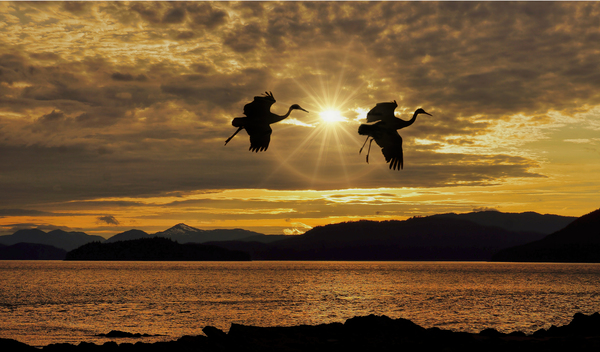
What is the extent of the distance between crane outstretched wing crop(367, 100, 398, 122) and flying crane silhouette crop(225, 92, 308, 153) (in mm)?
1134

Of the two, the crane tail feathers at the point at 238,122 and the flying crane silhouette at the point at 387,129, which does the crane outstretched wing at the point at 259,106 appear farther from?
the flying crane silhouette at the point at 387,129

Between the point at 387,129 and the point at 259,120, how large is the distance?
6.04 ft

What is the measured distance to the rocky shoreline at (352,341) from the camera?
28.4m

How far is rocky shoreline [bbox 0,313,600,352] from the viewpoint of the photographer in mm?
28406

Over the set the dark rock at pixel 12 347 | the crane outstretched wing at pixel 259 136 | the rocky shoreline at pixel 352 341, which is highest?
the crane outstretched wing at pixel 259 136

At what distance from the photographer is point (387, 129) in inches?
285

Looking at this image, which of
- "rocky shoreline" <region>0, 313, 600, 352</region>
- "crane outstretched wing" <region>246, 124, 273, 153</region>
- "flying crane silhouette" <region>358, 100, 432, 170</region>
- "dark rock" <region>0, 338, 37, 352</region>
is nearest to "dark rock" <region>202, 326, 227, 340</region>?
"rocky shoreline" <region>0, 313, 600, 352</region>

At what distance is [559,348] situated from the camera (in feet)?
90.1

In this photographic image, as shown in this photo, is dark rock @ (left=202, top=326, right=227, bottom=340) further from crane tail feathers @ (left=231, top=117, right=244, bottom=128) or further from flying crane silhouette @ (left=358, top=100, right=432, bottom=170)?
crane tail feathers @ (left=231, top=117, right=244, bottom=128)

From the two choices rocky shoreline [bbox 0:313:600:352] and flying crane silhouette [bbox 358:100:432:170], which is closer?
flying crane silhouette [bbox 358:100:432:170]

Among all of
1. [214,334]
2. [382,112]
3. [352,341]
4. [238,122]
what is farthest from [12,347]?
[382,112]

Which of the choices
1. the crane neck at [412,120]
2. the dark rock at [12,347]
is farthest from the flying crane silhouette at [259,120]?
the dark rock at [12,347]

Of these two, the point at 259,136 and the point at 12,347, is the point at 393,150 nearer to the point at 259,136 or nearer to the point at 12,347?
the point at 259,136

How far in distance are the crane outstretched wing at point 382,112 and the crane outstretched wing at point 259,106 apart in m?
1.47
